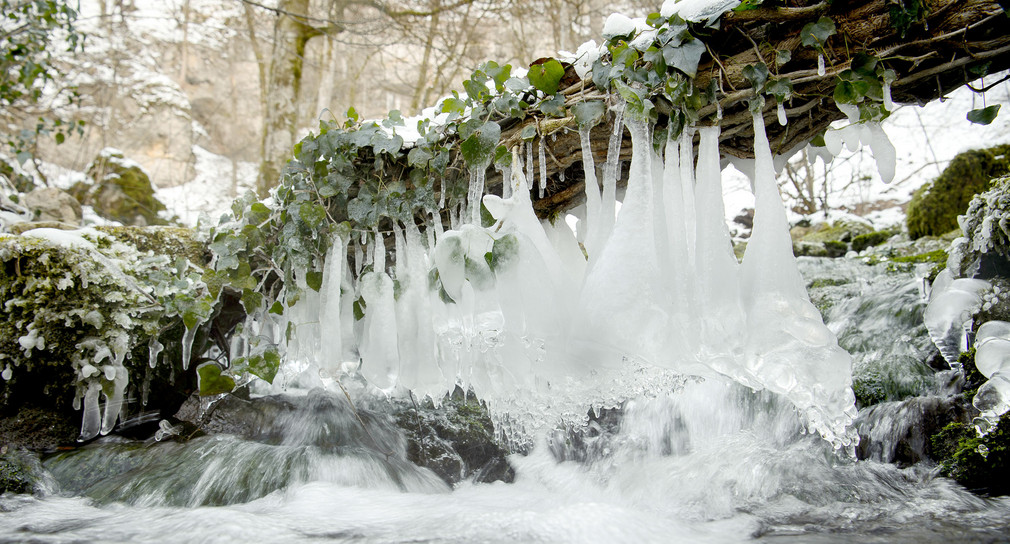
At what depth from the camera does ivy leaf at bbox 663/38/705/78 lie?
4.65 ft

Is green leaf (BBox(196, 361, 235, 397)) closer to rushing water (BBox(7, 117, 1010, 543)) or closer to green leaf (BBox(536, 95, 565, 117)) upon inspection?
Answer: rushing water (BBox(7, 117, 1010, 543))

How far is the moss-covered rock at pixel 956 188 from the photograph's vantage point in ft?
15.0

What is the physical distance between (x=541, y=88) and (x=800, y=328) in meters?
1.02

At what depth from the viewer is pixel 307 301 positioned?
89.4 inches

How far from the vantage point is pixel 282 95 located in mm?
5465

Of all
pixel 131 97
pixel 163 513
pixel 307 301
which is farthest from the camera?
pixel 131 97

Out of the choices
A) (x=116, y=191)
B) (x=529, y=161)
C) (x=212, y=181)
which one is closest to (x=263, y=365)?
→ (x=529, y=161)

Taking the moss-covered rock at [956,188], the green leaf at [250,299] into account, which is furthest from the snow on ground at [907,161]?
the green leaf at [250,299]

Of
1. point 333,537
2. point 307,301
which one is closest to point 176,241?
point 307,301

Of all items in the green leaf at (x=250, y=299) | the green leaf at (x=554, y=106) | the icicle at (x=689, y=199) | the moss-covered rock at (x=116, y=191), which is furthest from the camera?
the moss-covered rock at (x=116, y=191)

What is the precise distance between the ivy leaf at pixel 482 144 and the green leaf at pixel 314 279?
83 cm

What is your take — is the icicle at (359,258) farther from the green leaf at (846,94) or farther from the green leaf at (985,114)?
the green leaf at (985,114)

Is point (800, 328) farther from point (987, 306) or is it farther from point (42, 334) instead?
point (42, 334)

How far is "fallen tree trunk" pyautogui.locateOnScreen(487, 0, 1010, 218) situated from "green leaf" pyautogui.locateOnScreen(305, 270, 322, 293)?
1146 millimetres
